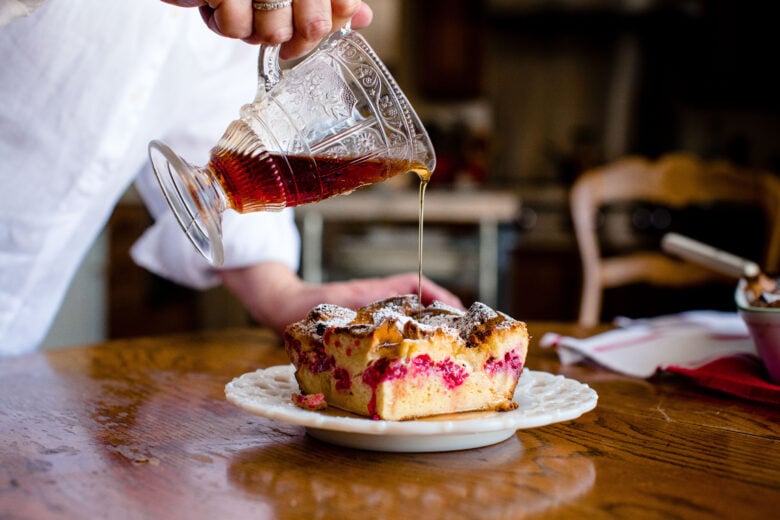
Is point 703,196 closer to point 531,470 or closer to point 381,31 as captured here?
point 531,470

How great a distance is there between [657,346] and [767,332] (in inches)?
10.3

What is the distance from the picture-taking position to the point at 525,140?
500cm

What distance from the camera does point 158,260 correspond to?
1429mm

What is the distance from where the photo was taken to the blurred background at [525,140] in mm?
3323

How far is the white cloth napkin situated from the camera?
1.04 metres

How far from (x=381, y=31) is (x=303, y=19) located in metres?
4.82

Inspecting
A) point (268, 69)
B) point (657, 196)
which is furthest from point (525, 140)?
point (268, 69)

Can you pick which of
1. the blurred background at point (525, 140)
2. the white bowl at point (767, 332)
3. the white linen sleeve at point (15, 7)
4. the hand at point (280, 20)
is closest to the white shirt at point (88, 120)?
the white linen sleeve at point (15, 7)

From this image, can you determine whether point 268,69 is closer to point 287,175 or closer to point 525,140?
point 287,175

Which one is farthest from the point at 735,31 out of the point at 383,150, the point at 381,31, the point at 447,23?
the point at 383,150

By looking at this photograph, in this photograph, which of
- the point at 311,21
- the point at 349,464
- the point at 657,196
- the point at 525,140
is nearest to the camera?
the point at 349,464

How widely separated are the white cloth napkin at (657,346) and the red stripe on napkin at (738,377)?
3cm

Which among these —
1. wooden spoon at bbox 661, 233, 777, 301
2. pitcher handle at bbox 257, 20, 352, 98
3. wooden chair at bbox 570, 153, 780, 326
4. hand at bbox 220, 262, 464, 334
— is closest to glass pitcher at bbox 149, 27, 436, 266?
pitcher handle at bbox 257, 20, 352, 98

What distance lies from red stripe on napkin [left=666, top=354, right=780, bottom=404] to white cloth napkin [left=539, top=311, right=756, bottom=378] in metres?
0.03
